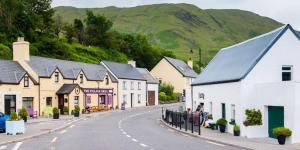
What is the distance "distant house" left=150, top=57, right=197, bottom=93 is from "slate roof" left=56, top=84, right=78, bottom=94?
128 ft

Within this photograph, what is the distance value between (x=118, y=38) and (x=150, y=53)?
30.9 ft

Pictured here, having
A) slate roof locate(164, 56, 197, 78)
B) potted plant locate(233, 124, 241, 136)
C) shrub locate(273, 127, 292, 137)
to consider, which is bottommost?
potted plant locate(233, 124, 241, 136)

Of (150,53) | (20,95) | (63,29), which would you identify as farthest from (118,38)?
(20,95)

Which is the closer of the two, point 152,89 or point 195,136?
point 195,136

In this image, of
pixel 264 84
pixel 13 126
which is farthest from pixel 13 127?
pixel 264 84

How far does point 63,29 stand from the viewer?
109375 mm

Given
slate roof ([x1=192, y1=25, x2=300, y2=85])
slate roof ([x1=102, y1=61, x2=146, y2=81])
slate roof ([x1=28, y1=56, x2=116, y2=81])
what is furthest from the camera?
slate roof ([x1=102, y1=61, x2=146, y2=81])

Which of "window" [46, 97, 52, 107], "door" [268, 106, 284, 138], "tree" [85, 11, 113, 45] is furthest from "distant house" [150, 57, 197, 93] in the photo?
"door" [268, 106, 284, 138]

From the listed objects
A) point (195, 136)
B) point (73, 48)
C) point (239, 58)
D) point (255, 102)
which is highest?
point (73, 48)

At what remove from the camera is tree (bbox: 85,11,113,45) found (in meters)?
114

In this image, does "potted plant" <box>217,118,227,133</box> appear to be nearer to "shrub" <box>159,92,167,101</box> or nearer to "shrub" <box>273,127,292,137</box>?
"shrub" <box>273,127,292,137</box>

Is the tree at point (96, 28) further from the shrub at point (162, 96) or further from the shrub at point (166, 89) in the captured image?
the shrub at point (162, 96)

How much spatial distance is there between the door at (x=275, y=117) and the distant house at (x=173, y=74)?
218 ft

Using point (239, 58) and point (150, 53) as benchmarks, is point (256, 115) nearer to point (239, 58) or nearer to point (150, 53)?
point (239, 58)
